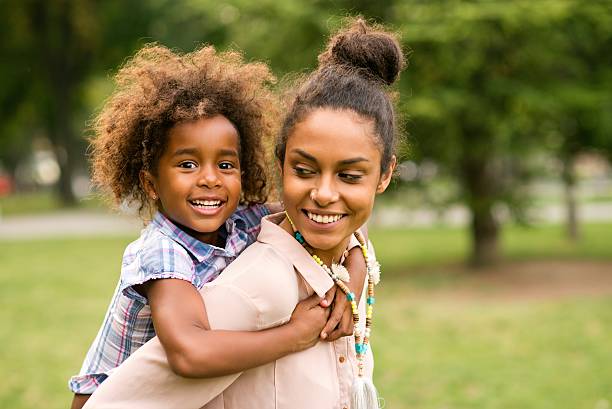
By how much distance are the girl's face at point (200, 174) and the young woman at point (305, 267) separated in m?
0.19

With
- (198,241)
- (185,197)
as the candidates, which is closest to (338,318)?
(198,241)

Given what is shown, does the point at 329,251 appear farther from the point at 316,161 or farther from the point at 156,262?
the point at 156,262

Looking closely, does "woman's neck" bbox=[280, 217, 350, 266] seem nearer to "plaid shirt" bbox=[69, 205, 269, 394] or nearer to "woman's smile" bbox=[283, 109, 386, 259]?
"woman's smile" bbox=[283, 109, 386, 259]

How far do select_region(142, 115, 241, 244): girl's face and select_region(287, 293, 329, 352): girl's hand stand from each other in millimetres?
411

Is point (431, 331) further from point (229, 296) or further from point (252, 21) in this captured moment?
point (229, 296)

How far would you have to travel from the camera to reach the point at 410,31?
943cm

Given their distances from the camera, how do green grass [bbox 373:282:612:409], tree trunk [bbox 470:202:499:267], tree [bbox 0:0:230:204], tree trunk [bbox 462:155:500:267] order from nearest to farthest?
green grass [bbox 373:282:612:409]
tree trunk [bbox 462:155:500:267]
tree trunk [bbox 470:202:499:267]
tree [bbox 0:0:230:204]

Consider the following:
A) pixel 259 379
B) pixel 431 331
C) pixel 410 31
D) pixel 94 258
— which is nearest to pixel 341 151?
pixel 259 379

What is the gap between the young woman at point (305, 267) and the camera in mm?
1862

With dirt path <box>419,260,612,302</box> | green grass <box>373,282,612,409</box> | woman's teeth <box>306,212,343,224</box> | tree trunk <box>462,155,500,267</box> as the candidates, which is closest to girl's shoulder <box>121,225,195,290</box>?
woman's teeth <box>306,212,343,224</box>

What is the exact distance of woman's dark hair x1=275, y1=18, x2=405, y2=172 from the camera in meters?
2.04

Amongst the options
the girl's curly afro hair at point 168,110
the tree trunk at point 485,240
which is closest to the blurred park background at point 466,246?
the tree trunk at point 485,240

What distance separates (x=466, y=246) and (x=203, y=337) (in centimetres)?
1430

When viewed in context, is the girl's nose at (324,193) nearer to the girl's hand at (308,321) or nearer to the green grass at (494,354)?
the girl's hand at (308,321)
